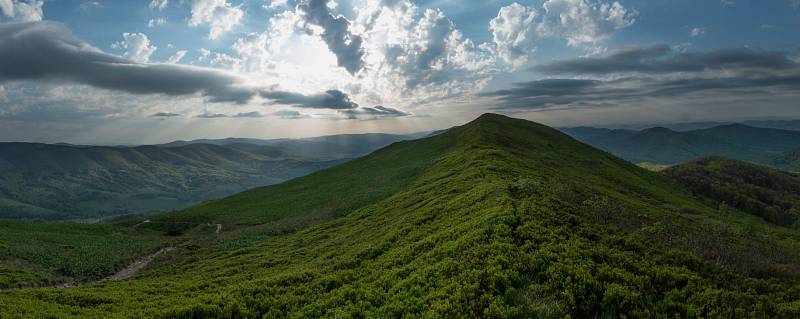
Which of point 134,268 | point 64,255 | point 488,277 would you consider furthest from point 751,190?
point 64,255

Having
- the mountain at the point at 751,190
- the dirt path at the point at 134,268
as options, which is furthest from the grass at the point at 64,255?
the mountain at the point at 751,190

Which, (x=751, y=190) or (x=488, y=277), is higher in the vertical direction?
(x=488, y=277)

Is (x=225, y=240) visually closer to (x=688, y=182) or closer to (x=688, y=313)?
(x=688, y=313)

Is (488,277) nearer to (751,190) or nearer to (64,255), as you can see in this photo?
(64,255)

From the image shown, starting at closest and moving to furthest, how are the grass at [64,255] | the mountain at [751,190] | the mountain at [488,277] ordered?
the mountain at [488,277]
the grass at [64,255]
the mountain at [751,190]

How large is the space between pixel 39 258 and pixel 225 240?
63.8ft

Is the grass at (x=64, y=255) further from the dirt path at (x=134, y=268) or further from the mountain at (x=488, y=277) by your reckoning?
the mountain at (x=488, y=277)

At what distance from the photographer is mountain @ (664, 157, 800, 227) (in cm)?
10250

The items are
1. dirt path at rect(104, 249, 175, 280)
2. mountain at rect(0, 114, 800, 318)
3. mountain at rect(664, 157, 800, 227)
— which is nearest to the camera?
mountain at rect(0, 114, 800, 318)

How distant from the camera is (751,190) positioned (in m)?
135

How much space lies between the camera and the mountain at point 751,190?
10250 cm

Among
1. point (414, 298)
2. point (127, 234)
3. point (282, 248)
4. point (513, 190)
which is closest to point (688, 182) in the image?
point (513, 190)

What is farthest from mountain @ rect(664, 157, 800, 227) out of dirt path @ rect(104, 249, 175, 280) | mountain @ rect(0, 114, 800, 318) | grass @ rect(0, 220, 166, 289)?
grass @ rect(0, 220, 166, 289)

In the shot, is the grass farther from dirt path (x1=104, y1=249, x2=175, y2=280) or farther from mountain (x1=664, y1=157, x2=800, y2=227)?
mountain (x1=664, y1=157, x2=800, y2=227)
